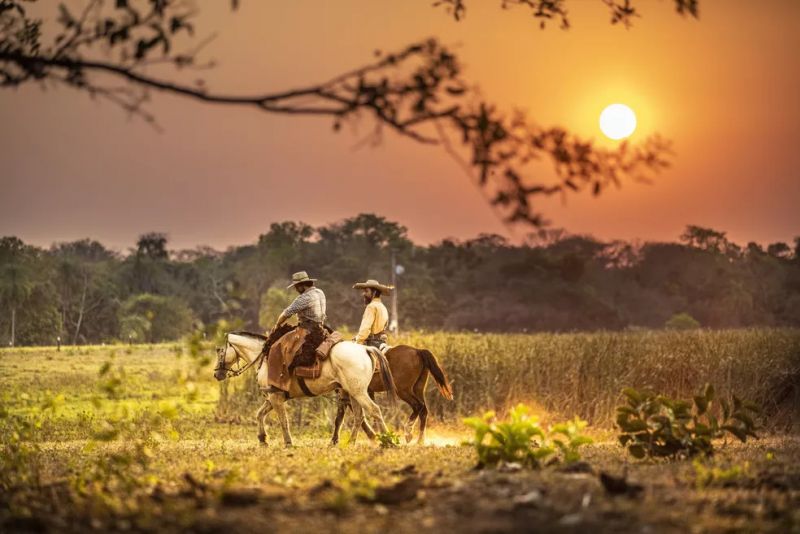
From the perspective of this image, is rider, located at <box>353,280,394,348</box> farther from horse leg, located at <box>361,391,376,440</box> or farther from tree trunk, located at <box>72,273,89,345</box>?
tree trunk, located at <box>72,273,89,345</box>

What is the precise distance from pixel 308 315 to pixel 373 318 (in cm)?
143

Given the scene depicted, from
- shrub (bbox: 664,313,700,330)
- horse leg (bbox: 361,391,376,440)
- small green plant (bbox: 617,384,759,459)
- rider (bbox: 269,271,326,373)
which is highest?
shrub (bbox: 664,313,700,330)

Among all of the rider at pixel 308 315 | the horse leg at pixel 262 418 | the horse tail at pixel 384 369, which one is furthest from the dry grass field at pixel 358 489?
the horse tail at pixel 384 369

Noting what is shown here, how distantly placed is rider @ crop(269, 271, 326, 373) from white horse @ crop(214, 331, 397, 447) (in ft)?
0.90

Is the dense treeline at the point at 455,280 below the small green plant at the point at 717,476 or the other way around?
the other way around

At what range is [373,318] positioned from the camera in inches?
697

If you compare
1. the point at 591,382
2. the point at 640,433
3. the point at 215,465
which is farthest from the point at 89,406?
the point at 640,433

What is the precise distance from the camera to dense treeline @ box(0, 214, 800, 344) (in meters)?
70.8

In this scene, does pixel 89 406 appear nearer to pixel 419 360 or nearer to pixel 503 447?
pixel 419 360

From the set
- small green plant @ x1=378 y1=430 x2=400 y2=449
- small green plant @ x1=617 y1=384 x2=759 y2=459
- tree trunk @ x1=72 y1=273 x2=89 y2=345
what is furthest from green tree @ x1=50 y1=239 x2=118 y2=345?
small green plant @ x1=617 y1=384 x2=759 y2=459

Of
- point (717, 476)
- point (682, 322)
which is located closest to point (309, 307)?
point (717, 476)

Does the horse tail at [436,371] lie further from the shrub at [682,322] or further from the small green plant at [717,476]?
the shrub at [682,322]

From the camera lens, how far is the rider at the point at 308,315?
1648 cm

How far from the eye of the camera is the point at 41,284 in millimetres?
64938
